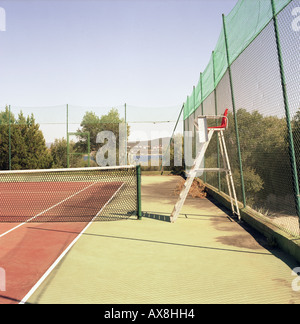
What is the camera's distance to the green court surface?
3.31 meters

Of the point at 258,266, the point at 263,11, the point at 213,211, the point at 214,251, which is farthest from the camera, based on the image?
the point at 213,211

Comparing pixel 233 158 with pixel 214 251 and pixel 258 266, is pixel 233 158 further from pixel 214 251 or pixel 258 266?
pixel 258 266

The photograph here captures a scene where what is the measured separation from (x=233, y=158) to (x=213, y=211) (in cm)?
155

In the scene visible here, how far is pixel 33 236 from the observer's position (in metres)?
5.86

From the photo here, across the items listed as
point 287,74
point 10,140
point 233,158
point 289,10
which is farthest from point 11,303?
point 10,140

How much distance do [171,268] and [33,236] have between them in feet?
9.81

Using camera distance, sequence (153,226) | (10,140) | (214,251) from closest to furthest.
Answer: (214,251)
(153,226)
(10,140)

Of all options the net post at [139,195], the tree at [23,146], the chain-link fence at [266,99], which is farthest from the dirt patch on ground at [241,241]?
the tree at [23,146]

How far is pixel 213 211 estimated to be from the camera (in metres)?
7.95

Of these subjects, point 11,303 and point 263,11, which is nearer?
point 11,303

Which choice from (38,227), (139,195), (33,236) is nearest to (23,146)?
(38,227)

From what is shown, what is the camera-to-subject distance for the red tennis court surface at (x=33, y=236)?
3.82 meters

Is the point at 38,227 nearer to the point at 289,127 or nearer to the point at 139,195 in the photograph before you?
the point at 139,195

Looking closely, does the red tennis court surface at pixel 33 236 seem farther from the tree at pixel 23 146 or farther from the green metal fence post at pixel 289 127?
the tree at pixel 23 146
